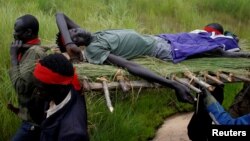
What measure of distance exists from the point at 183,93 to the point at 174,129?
7.71ft

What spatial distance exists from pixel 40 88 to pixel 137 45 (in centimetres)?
124

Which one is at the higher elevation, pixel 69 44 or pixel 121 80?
pixel 69 44

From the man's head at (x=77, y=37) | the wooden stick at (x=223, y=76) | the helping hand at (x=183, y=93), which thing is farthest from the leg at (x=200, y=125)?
the man's head at (x=77, y=37)

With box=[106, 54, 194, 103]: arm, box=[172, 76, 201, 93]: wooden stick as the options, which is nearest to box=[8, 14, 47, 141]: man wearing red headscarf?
box=[106, 54, 194, 103]: arm

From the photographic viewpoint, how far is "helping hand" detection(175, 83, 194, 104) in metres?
3.21

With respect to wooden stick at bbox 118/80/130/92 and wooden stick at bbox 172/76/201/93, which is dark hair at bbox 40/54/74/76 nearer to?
wooden stick at bbox 118/80/130/92

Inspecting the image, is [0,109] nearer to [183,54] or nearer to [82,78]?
[82,78]

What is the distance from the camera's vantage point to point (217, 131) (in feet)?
10.5

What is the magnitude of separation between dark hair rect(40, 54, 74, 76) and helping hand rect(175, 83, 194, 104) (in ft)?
2.74

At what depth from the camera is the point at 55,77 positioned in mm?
2729

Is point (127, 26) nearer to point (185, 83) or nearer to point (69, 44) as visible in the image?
point (69, 44)

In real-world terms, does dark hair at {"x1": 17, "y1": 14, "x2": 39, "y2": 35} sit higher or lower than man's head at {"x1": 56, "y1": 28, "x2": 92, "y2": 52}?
higher

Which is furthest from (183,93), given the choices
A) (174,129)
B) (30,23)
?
(174,129)

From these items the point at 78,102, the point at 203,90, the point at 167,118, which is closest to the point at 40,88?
the point at 78,102
